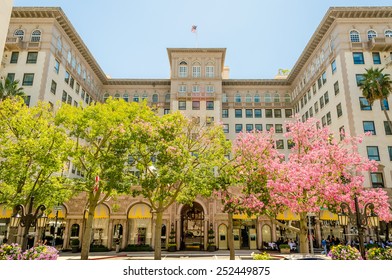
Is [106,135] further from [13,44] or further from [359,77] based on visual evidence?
[359,77]

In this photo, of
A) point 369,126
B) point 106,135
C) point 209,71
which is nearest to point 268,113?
point 209,71

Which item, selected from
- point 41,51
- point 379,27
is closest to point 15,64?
point 41,51

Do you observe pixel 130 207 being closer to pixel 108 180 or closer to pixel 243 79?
pixel 108 180

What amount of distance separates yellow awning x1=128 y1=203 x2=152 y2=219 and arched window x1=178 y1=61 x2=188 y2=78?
24209 mm

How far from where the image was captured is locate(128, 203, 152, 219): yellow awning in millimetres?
32797

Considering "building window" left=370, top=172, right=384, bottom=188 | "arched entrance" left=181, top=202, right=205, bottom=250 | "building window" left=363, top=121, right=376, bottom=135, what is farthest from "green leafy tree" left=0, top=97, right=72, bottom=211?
"building window" left=363, top=121, right=376, bottom=135

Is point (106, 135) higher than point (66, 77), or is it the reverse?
point (66, 77)

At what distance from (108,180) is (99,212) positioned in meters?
13.9

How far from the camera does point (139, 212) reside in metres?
33.0

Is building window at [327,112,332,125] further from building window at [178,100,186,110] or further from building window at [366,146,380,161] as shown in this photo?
building window at [178,100,186,110]

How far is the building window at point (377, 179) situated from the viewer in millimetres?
31156

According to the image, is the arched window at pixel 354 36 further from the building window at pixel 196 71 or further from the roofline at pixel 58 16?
the roofline at pixel 58 16

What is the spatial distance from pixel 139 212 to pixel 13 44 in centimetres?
2446

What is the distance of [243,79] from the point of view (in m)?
51.1
